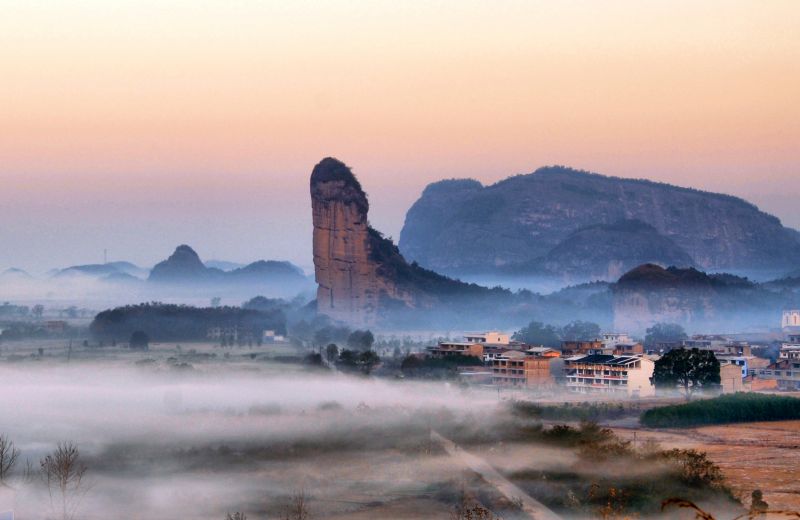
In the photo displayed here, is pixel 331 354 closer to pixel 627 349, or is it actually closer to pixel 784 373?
pixel 627 349

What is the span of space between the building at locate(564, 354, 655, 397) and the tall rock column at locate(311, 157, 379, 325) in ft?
201

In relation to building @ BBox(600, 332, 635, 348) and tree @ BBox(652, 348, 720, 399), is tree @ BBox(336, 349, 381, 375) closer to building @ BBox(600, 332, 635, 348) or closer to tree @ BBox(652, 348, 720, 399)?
tree @ BBox(652, 348, 720, 399)

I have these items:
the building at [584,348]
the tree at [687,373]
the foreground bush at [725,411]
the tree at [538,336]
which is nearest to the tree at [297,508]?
the foreground bush at [725,411]

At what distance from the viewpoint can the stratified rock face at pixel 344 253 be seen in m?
147

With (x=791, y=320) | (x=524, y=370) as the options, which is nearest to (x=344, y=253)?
(x=791, y=320)

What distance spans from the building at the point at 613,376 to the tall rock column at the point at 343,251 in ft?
201

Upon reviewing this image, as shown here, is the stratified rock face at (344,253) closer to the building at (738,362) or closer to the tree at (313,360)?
the tree at (313,360)

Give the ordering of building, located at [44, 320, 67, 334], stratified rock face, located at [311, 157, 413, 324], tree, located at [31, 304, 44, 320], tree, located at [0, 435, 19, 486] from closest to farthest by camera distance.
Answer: tree, located at [0, 435, 19, 486] → building, located at [44, 320, 67, 334] → tree, located at [31, 304, 44, 320] → stratified rock face, located at [311, 157, 413, 324]

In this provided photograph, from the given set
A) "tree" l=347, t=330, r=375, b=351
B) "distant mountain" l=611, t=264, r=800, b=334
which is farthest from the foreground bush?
"distant mountain" l=611, t=264, r=800, b=334

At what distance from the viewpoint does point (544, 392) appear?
8156cm

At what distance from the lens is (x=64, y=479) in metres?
40.2

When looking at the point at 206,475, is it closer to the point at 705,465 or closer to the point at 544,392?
the point at 705,465

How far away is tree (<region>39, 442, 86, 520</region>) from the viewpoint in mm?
38438

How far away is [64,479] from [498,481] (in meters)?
12.3
